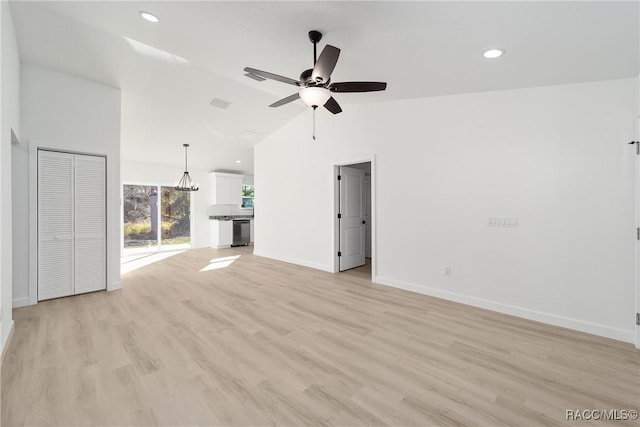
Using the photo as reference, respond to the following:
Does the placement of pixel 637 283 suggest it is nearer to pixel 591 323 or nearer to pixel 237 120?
pixel 591 323

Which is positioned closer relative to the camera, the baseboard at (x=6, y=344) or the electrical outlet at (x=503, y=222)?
the baseboard at (x=6, y=344)

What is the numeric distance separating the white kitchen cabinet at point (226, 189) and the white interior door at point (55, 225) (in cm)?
487

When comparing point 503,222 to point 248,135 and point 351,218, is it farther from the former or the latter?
point 248,135

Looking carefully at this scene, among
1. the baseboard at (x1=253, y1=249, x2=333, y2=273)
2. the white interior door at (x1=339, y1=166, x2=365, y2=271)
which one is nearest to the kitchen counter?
the baseboard at (x1=253, y1=249, x2=333, y2=273)

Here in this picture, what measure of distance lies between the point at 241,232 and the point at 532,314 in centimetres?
767

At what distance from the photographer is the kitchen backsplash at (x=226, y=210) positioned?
8.95m

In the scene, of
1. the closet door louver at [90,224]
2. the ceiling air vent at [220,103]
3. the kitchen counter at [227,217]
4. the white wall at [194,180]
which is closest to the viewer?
the closet door louver at [90,224]

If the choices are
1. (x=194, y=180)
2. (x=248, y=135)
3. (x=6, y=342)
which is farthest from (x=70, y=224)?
(x=194, y=180)

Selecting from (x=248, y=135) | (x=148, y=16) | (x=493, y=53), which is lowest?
(x=493, y=53)

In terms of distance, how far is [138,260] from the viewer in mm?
6609

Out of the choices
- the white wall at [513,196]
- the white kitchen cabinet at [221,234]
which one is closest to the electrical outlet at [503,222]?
the white wall at [513,196]

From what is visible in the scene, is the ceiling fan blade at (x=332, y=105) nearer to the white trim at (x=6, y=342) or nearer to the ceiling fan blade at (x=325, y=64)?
the ceiling fan blade at (x=325, y=64)

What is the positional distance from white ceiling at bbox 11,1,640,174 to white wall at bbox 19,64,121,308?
0.22m

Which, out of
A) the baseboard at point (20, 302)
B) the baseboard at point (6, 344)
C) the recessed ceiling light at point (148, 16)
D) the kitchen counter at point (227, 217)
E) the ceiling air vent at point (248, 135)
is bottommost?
the baseboard at point (6, 344)
